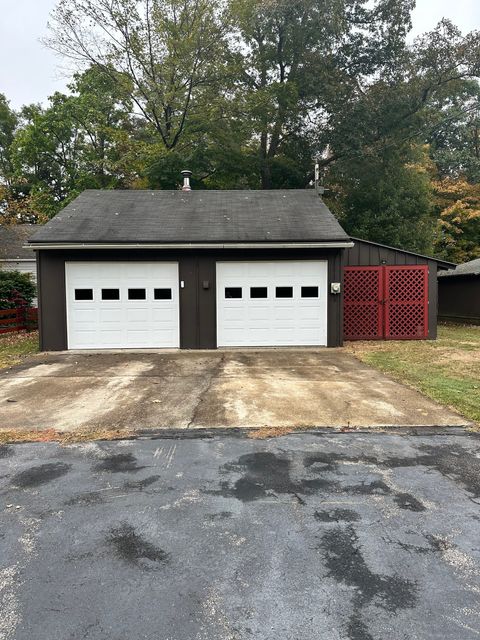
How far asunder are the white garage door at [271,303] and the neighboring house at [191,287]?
0.02 metres

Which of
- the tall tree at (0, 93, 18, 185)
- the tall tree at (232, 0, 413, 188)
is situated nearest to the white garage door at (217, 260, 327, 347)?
the tall tree at (232, 0, 413, 188)

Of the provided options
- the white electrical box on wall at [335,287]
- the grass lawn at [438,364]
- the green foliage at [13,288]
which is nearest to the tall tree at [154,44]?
the green foliage at [13,288]

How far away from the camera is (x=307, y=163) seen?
1964 centimetres

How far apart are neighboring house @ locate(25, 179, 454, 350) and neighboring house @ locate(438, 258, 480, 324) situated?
8.82 m

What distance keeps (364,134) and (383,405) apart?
15.4 m

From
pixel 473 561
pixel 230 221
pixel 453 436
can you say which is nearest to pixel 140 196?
pixel 230 221

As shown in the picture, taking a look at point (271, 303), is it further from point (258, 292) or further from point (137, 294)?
point (137, 294)

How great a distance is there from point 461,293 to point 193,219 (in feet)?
41.0

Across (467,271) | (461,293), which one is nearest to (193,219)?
(467,271)

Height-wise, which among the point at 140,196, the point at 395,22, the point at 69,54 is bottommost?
the point at 140,196

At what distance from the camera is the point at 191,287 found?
10266 mm

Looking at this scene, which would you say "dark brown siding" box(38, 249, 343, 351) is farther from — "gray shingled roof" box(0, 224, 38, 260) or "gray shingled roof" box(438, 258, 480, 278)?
"gray shingled roof" box(0, 224, 38, 260)

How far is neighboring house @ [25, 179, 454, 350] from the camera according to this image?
396 inches

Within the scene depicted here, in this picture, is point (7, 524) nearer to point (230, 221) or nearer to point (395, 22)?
point (230, 221)
